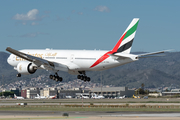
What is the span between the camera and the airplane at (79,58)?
67113 millimetres

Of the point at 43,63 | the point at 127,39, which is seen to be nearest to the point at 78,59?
the point at 43,63

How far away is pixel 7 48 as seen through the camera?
6644cm

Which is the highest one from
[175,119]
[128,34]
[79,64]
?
[128,34]

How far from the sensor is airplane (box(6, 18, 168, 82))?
6711cm

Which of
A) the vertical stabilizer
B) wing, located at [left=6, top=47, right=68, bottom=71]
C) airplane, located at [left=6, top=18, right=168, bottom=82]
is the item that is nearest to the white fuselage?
airplane, located at [left=6, top=18, right=168, bottom=82]

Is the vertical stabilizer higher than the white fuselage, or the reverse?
the vertical stabilizer

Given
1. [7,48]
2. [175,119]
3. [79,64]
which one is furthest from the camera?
[79,64]

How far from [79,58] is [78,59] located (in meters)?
0.31

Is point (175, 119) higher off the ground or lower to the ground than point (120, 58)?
lower

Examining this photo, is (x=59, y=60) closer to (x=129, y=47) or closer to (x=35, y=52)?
(x=35, y=52)

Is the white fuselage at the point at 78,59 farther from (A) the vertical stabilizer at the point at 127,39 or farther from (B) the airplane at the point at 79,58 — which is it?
(A) the vertical stabilizer at the point at 127,39

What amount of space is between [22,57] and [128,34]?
22.7 meters

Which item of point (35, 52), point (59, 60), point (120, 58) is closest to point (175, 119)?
point (120, 58)

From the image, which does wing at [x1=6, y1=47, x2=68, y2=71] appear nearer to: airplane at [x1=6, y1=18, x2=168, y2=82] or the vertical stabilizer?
airplane at [x1=6, y1=18, x2=168, y2=82]
